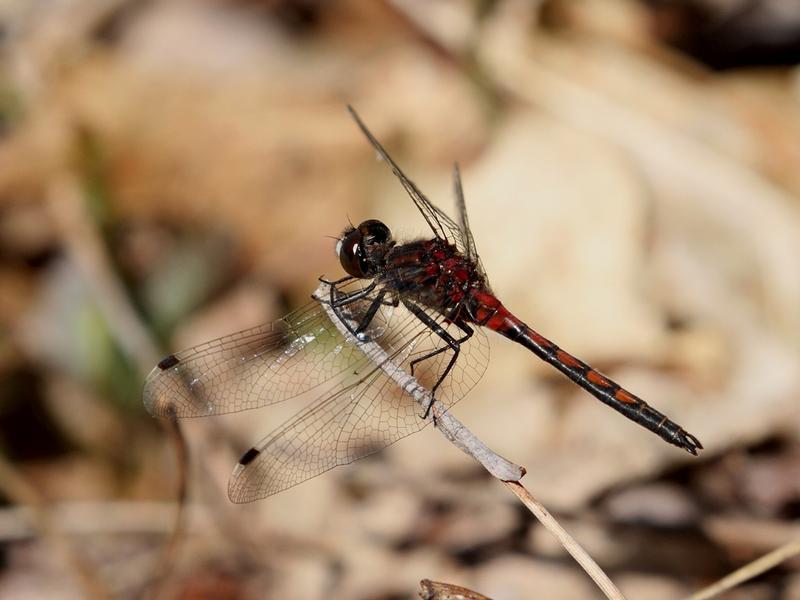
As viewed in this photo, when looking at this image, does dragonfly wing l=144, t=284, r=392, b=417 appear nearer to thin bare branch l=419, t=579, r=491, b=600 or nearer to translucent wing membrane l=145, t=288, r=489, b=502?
translucent wing membrane l=145, t=288, r=489, b=502

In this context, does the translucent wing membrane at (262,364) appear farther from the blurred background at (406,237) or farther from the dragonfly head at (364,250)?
the blurred background at (406,237)

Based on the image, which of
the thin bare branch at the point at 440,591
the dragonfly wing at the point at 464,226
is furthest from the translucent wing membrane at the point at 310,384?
the thin bare branch at the point at 440,591

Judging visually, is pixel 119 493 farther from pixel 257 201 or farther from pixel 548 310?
pixel 548 310

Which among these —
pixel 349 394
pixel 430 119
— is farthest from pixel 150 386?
pixel 430 119

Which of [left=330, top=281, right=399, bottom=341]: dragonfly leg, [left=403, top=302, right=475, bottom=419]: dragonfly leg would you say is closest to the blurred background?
[left=403, top=302, right=475, bottom=419]: dragonfly leg

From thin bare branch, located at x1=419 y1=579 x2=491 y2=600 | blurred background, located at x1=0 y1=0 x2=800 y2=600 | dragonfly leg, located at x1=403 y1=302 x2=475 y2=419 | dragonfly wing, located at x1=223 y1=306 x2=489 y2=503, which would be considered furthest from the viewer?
blurred background, located at x1=0 y1=0 x2=800 y2=600

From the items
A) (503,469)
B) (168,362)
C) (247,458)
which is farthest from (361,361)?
(503,469)

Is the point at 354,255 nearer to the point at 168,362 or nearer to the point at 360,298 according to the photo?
the point at 360,298
